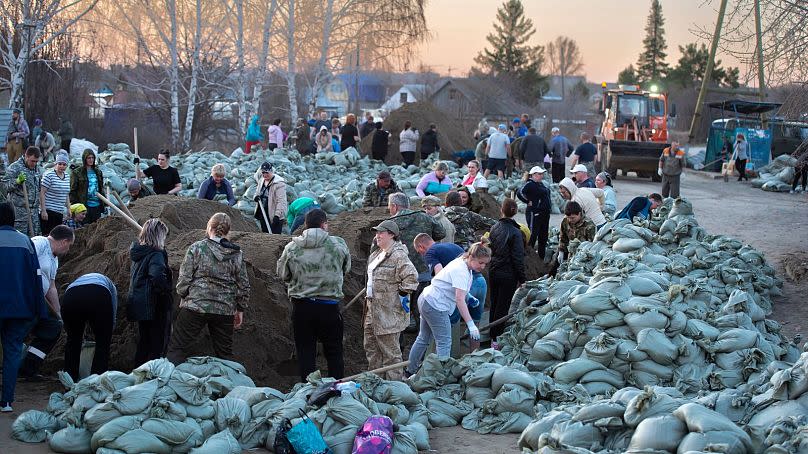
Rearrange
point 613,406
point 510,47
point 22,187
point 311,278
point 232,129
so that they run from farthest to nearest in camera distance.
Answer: point 510,47
point 232,129
point 22,187
point 311,278
point 613,406

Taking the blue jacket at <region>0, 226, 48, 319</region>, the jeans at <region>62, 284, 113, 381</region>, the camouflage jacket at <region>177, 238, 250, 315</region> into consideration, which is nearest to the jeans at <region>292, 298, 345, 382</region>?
the camouflage jacket at <region>177, 238, 250, 315</region>

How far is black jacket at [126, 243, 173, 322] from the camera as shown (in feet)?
24.9

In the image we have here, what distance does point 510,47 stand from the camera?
63.9m

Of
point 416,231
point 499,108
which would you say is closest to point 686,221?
point 416,231

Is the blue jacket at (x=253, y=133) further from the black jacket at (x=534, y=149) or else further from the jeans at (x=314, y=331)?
the jeans at (x=314, y=331)

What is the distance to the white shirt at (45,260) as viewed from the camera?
7.55 m

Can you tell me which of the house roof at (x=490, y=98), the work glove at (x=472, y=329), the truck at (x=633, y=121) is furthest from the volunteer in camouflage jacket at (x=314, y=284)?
the house roof at (x=490, y=98)

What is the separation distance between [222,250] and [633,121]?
21331 mm

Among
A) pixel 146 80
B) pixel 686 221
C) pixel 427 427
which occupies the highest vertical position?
pixel 146 80

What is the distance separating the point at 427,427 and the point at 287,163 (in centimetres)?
1429

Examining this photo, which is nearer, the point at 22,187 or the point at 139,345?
the point at 139,345

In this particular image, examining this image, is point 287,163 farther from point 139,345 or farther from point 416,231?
point 139,345

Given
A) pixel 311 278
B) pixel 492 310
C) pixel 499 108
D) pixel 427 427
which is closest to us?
pixel 427 427

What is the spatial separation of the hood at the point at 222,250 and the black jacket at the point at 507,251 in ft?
10.1
